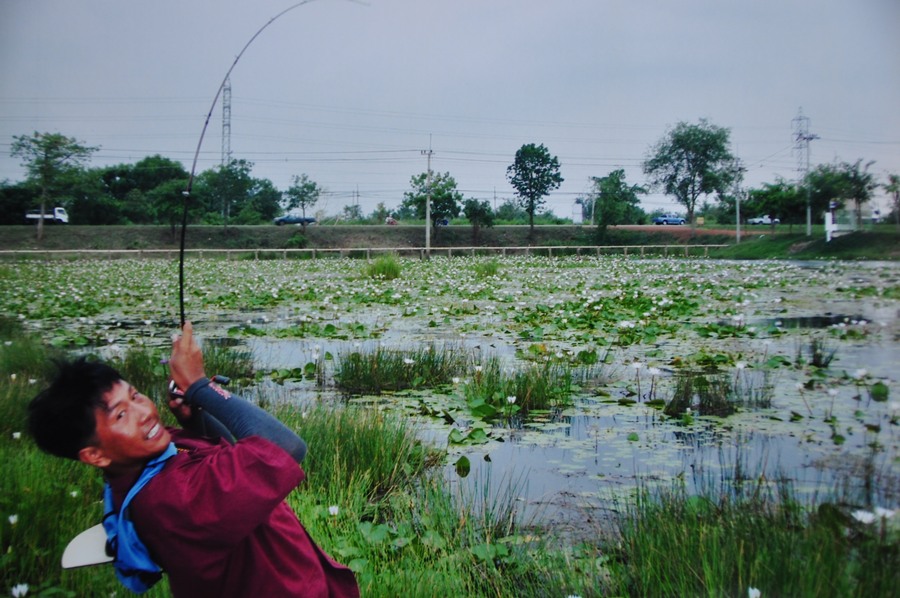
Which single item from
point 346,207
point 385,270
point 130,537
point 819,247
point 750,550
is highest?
point 385,270

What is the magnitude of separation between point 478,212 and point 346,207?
511 mm

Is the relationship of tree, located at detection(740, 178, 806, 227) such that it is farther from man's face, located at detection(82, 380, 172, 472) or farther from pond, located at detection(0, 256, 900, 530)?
man's face, located at detection(82, 380, 172, 472)

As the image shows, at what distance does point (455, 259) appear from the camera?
60.3 ft

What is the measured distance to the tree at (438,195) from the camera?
2713 millimetres

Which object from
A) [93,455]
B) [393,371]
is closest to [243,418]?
[93,455]

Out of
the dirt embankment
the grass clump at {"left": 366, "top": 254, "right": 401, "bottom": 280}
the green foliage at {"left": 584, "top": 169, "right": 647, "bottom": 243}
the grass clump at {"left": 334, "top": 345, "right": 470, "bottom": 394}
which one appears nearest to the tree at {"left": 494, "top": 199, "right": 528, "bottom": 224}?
the dirt embankment

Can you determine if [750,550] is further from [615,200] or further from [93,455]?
[93,455]

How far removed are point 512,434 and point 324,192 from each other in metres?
1.58

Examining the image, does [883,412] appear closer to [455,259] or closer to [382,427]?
[382,427]

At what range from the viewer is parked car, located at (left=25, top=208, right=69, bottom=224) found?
258 centimetres

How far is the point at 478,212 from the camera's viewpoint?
2.72 metres

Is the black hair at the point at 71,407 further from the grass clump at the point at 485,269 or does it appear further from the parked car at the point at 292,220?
the grass clump at the point at 485,269

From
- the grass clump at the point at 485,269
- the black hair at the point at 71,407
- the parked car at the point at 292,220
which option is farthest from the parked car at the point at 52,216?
the grass clump at the point at 485,269

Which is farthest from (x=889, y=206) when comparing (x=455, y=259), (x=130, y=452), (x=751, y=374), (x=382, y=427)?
(x=455, y=259)
